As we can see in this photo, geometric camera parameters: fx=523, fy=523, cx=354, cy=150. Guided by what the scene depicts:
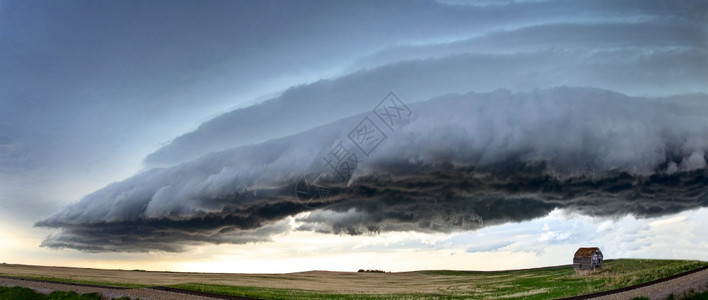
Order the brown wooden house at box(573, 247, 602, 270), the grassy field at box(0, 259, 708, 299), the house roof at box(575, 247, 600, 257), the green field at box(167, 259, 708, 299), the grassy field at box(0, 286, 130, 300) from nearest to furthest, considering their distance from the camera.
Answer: the grassy field at box(0, 286, 130, 300) < the green field at box(167, 259, 708, 299) < the grassy field at box(0, 259, 708, 299) < the brown wooden house at box(573, 247, 602, 270) < the house roof at box(575, 247, 600, 257)

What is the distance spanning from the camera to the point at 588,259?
114688 millimetres

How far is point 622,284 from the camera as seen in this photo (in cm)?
5709

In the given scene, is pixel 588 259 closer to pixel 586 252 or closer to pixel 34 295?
pixel 586 252

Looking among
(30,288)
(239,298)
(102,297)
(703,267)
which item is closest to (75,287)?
(30,288)

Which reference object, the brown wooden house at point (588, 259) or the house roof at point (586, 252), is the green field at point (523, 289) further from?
the house roof at point (586, 252)

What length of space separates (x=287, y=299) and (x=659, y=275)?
4234cm

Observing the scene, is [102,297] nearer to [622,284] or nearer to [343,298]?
[343,298]

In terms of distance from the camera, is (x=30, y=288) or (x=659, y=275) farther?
(x=30, y=288)

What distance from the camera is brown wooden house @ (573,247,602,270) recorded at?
11412 cm

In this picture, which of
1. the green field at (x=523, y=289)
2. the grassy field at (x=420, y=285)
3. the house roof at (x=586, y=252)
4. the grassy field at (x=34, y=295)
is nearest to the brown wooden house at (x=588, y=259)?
the house roof at (x=586, y=252)

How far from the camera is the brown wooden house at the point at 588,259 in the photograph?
11412 centimetres

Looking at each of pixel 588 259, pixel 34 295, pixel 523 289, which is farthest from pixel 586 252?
pixel 34 295

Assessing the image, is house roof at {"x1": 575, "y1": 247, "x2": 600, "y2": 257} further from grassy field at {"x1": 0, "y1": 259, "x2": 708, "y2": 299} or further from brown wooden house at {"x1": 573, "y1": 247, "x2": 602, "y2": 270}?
grassy field at {"x1": 0, "y1": 259, "x2": 708, "y2": 299}

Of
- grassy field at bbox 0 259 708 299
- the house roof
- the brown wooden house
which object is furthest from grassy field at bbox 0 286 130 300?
the house roof
